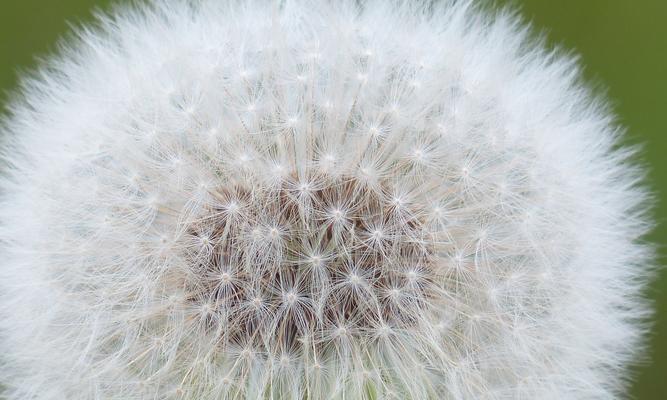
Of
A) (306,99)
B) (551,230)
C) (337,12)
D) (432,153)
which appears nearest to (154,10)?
(337,12)

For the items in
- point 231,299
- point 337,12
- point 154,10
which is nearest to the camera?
point 231,299

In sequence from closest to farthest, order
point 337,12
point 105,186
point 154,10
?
point 105,186 < point 337,12 < point 154,10

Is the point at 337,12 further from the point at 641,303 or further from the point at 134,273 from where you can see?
the point at 641,303

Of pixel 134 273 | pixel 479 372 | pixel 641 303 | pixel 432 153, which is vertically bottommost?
pixel 641 303

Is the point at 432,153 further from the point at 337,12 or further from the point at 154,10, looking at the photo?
the point at 154,10

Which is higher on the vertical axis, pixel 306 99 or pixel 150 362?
pixel 306 99

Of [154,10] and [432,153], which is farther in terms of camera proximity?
[154,10]
